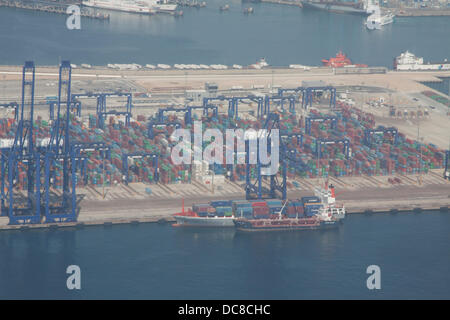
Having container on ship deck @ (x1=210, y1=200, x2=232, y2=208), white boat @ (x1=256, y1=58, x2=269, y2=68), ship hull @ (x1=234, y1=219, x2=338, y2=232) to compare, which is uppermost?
white boat @ (x1=256, y1=58, x2=269, y2=68)

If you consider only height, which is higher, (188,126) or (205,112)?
(205,112)

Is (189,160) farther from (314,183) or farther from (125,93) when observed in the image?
(125,93)

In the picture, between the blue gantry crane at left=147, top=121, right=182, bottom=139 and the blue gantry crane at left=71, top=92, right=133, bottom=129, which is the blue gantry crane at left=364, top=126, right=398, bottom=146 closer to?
the blue gantry crane at left=147, top=121, right=182, bottom=139

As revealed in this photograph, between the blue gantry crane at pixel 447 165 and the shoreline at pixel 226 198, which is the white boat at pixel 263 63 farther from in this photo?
the shoreline at pixel 226 198

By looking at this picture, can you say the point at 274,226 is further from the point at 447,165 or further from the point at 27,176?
the point at 447,165

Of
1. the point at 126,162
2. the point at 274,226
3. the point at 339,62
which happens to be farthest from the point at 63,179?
the point at 339,62

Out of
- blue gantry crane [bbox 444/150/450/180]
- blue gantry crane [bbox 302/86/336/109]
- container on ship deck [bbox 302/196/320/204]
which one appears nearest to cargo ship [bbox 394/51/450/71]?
blue gantry crane [bbox 302/86/336/109]

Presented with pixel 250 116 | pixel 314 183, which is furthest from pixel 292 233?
pixel 250 116
